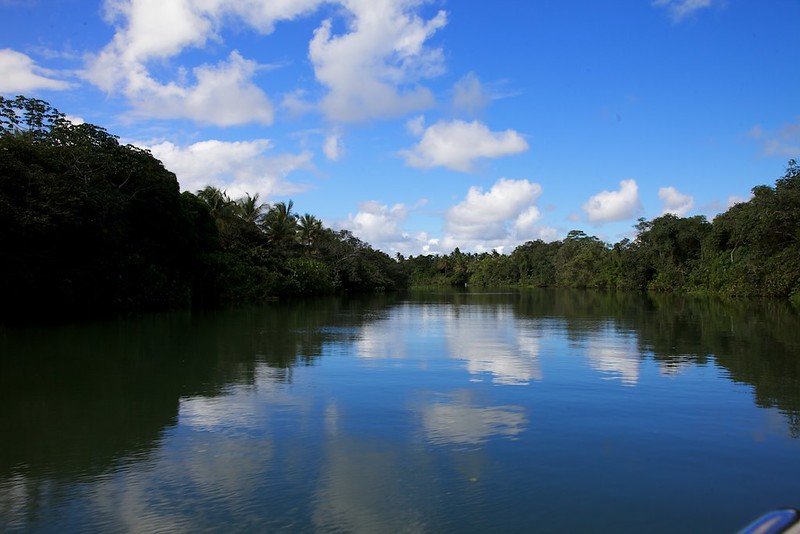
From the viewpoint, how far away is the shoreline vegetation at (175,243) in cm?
1797

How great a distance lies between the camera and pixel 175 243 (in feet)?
90.1

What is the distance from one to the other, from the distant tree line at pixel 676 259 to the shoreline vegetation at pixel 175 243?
122mm

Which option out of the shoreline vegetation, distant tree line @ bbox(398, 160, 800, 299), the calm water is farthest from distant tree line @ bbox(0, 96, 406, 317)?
distant tree line @ bbox(398, 160, 800, 299)

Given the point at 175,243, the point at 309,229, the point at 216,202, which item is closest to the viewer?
the point at 175,243

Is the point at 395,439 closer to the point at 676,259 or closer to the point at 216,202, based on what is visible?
the point at 216,202

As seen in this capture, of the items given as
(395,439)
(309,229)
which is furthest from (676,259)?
(395,439)

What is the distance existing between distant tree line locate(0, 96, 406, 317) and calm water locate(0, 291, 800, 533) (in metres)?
5.82

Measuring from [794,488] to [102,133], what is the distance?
905 inches

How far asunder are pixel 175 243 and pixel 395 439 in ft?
77.0

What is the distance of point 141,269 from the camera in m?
24.4

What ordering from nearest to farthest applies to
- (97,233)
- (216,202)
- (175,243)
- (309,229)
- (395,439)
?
(395,439) < (97,233) < (175,243) < (216,202) < (309,229)

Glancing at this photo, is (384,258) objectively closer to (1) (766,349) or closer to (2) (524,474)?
(1) (766,349)

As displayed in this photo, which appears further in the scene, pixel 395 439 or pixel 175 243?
pixel 175 243

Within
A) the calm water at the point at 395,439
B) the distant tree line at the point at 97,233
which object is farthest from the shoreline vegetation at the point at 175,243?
the calm water at the point at 395,439
